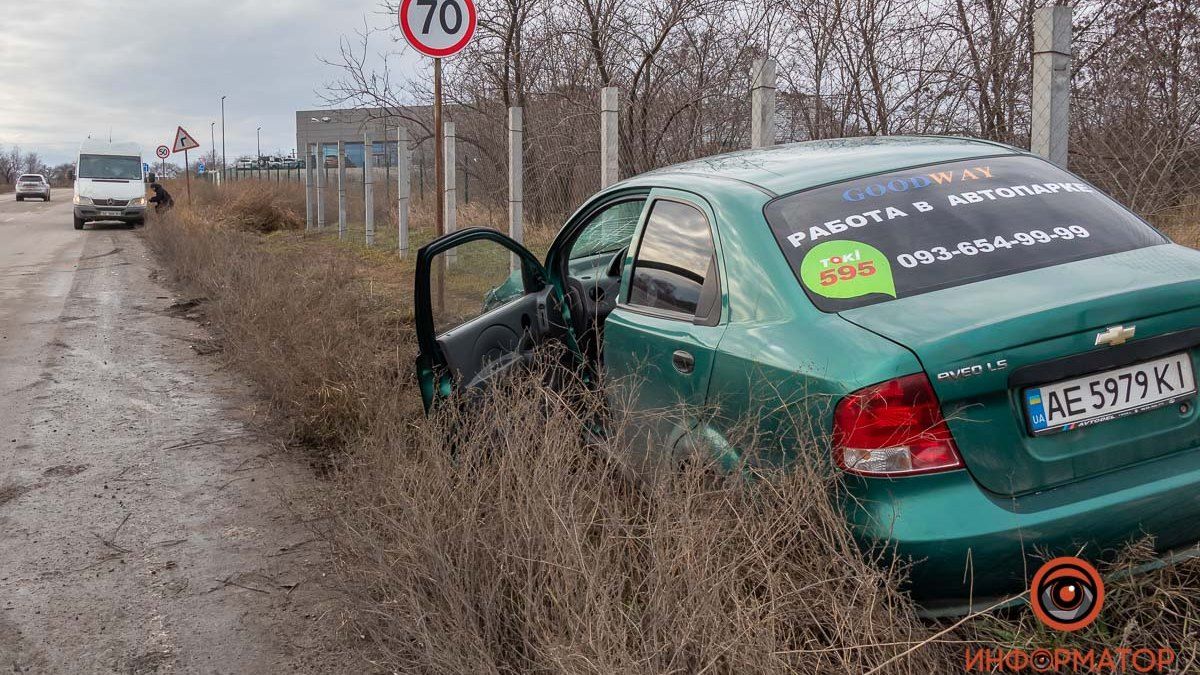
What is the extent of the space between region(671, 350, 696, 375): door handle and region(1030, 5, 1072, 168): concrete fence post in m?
2.87

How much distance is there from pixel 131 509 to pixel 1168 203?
21.8 ft

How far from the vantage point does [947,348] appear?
249 centimetres

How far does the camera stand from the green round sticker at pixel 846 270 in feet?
9.37

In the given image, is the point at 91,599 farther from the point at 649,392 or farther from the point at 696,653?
the point at 696,653

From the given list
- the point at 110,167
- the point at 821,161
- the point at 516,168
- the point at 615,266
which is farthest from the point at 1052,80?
the point at 110,167

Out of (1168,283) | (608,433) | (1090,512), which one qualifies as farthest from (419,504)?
(1168,283)

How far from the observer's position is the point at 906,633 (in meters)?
2.42

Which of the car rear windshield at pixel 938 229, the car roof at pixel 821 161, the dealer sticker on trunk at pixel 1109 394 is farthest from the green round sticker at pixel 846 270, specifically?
the dealer sticker on trunk at pixel 1109 394

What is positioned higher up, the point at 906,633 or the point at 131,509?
the point at 906,633

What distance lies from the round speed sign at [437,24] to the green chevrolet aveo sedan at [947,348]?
478cm

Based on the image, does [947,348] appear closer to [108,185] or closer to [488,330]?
[488,330]

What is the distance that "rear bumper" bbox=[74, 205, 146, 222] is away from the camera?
28.9 m

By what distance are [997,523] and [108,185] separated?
104ft

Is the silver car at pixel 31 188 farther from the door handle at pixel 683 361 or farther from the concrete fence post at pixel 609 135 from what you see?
the door handle at pixel 683 361
